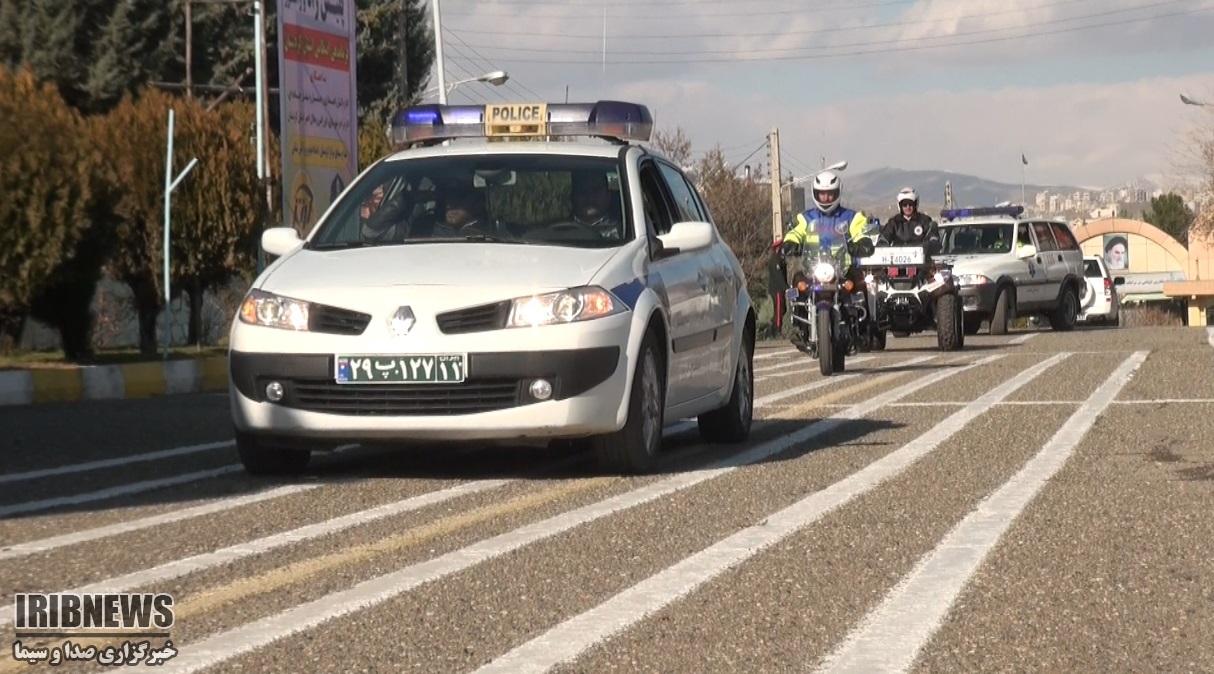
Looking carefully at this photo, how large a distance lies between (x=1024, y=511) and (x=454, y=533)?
2.25m

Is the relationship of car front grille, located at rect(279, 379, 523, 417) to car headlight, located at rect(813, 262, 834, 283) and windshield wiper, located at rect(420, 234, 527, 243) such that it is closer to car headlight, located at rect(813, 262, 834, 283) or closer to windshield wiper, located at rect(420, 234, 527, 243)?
windshield wiper, located at rect(420, 234, 527, 243)

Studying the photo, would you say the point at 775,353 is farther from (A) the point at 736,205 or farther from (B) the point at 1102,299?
(A) the point at 736,205

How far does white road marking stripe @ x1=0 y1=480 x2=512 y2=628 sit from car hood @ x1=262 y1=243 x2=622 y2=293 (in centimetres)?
92

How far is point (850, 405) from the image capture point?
45.8 ft

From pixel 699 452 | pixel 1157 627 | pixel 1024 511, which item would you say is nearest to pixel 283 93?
pixel 699 452

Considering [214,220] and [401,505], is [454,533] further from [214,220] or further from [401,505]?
[214,220]

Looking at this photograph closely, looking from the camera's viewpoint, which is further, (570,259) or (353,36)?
(353,36)

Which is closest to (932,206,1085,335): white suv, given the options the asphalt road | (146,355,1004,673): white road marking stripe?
the asphalt road

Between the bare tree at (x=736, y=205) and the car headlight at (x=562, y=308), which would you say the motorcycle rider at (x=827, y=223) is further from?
the bare tree at (x=736, y=205)

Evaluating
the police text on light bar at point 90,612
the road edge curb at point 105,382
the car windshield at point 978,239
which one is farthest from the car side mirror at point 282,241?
the car windshield at point 978,239

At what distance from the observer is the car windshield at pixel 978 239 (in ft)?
100

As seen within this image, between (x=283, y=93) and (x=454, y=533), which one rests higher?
(x=283, y=93)

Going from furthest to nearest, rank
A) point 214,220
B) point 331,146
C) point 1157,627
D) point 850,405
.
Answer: point 214,220, point 331,146, point 850,405, point 1157,627

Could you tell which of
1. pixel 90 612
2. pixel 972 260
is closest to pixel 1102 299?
pixel 972 260
